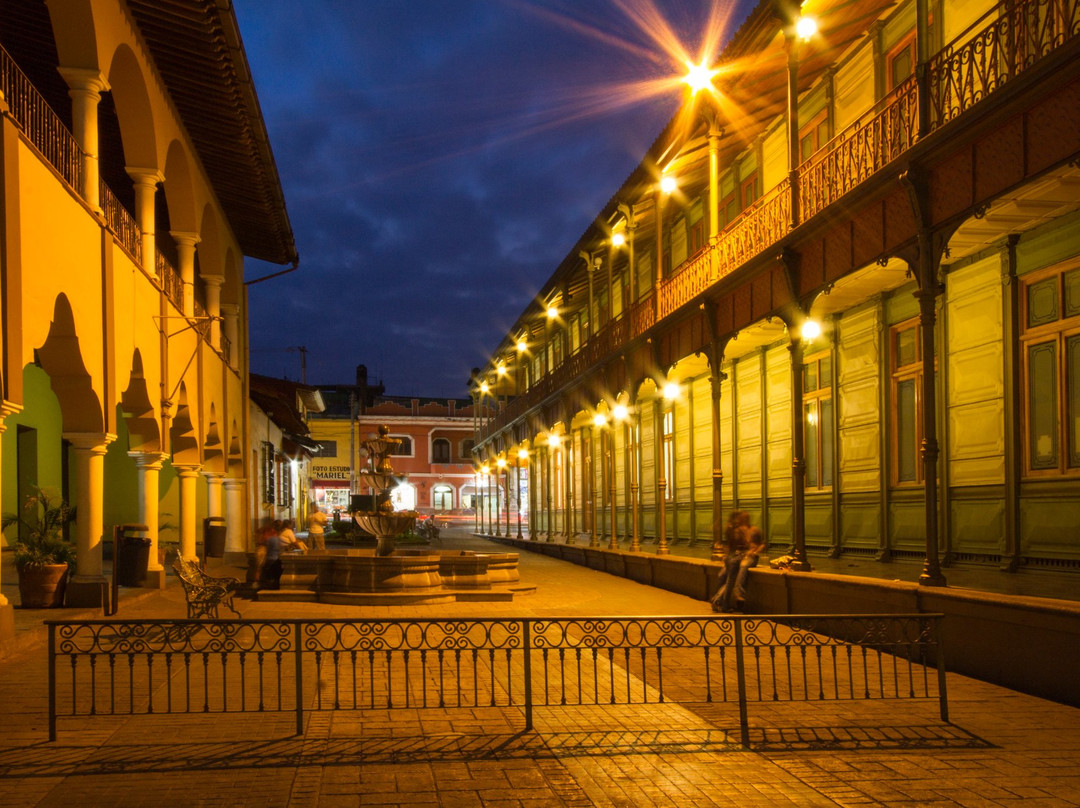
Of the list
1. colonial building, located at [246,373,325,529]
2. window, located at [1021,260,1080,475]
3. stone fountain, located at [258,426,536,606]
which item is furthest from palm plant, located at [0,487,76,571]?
window, located at [1021,260,1080,475]

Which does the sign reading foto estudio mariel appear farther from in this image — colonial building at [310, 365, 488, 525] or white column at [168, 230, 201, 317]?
white column at [168, 230, 201, 317]

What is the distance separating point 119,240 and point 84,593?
4996 mm

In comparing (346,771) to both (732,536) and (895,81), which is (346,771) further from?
(895,81)

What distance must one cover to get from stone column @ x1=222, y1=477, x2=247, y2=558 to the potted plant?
14077 millimetres

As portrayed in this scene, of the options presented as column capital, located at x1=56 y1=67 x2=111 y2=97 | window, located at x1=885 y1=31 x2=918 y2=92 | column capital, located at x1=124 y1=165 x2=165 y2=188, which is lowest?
column capital, located at x1=124 y1=165 x2=165 y2=188

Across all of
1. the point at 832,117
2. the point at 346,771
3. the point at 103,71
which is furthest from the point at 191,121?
the point at 346,771

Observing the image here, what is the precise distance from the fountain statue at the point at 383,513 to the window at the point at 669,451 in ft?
26.8

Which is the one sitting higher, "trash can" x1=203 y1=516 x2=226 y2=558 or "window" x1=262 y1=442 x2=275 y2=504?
"window" x1=262 y1=442 x2=275 y2=504

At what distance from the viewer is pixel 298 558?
17.9 m

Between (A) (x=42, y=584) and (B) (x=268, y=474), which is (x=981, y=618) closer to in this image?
(A) (x=42, y=584)

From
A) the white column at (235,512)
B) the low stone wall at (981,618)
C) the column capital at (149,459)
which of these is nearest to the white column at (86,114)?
the column capital at (149,459)

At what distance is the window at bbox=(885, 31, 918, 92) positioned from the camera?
50.4 ft

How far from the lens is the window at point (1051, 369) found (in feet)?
41.1

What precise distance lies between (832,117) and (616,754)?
44.4 ft
